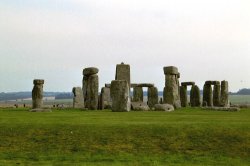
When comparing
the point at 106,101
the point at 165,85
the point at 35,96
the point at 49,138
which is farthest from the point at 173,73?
the point at 49,138

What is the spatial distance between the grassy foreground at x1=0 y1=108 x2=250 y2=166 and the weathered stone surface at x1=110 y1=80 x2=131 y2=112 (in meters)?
12.7

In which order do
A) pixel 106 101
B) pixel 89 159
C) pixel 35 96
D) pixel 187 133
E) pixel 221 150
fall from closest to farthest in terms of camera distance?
pixel 89 159, pixel 221 150, pixel 187 133, pixel 35 96, pixel 106 101

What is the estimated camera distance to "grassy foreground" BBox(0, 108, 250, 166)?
60.8 ft

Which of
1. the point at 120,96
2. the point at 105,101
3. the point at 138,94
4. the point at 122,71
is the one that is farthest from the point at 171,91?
the point at 120,96

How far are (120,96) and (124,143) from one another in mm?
16092

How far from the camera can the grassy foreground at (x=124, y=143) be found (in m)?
18.5

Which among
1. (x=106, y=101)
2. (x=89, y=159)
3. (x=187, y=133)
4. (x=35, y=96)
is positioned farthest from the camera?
(x=106, y=101)

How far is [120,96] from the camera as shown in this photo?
1430 inches

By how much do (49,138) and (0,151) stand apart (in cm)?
225

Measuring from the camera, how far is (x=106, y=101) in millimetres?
45500

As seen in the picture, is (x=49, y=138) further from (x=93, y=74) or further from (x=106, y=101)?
(x=106, y=101)

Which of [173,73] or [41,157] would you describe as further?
[173,73]

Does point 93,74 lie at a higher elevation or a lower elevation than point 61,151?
higher

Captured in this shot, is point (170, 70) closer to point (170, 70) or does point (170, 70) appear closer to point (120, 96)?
point (170, 70)
